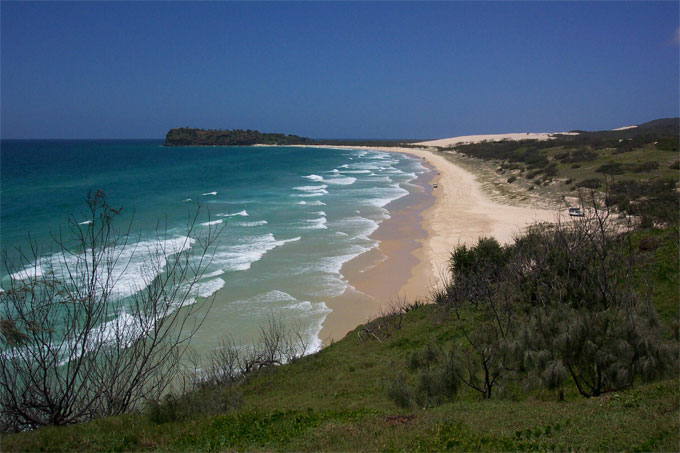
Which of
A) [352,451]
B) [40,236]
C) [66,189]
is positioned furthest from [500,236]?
[66,189]

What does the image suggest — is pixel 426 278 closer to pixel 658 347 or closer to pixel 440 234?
pixel 440 234

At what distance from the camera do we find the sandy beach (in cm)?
1777

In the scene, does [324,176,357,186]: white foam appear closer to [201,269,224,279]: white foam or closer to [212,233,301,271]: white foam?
[212,233,301,271]: white foam

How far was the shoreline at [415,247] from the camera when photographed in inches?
693

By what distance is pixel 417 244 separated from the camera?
26234 mm

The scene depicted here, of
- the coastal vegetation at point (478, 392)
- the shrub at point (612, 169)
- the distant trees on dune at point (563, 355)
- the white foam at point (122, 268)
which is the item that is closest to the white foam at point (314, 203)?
the white foam at point (122, 268)

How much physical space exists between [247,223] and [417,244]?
509 inches

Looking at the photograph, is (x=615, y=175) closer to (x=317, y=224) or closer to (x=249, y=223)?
(x=317, y=224)

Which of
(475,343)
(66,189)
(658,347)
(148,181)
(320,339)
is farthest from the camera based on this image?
(148,181)

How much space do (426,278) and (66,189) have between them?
45.5 m

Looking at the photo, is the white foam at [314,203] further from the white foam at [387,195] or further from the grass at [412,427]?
the grass at [412,427]

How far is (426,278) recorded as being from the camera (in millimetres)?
20375

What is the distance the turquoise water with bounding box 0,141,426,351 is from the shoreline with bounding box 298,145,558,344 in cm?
77

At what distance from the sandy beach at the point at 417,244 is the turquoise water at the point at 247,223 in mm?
873
